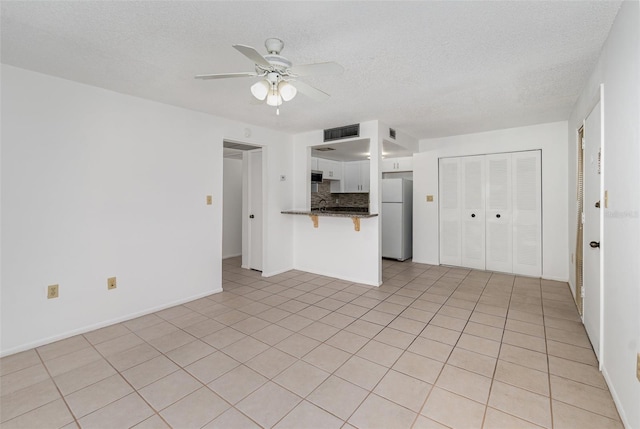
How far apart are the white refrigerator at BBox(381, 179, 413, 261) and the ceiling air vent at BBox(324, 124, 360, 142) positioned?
5.70 feet

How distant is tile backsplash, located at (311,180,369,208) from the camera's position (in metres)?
6.81

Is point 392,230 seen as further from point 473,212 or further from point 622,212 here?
point 622,212

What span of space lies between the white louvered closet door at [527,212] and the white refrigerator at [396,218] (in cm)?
181

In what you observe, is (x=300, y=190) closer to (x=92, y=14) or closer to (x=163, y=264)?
(x=163, y=264)

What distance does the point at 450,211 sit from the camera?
5262 millimetres

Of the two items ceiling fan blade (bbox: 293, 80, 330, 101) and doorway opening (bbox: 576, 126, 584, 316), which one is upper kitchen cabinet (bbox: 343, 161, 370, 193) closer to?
doorway opening (bbox: 576, 126, 584, 316)

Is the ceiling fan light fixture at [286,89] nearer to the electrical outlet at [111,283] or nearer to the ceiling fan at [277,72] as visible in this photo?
the ceiling fan at [277,72]

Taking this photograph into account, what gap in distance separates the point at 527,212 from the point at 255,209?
437cm

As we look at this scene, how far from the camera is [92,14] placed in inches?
68.2

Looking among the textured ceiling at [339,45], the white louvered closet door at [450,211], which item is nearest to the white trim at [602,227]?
the textured ceiling at [339,45]

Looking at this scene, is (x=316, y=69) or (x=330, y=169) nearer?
(x=316, y=69)

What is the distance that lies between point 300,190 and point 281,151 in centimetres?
73

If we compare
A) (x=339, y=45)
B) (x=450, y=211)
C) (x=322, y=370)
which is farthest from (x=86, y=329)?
(x=450, y=211)

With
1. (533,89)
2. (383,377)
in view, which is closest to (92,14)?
(383,377)
